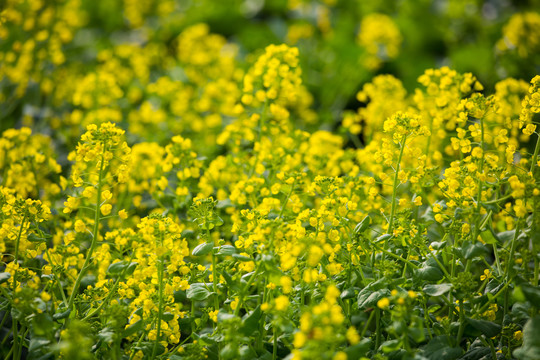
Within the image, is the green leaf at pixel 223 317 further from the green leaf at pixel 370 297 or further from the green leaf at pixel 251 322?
the green leaf at pixel 370 297

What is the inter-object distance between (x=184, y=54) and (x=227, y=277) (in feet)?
12.0

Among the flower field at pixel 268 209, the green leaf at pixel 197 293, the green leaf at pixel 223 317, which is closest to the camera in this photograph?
the green leaf at pixel 223 317

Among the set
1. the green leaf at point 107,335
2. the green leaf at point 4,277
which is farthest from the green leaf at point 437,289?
the green leaf at point 4,277

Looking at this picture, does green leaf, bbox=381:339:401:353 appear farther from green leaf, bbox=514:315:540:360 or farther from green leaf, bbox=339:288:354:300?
green leaf, bbox=514:315:540:360

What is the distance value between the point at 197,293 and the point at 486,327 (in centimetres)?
104

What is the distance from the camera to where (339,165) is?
312 cm

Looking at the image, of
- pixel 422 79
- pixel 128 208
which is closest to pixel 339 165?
pixel 422 79

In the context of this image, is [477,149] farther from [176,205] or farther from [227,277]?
[176,205]

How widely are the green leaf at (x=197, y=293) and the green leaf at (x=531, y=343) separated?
1068mm

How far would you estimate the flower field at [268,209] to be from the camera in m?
1.80

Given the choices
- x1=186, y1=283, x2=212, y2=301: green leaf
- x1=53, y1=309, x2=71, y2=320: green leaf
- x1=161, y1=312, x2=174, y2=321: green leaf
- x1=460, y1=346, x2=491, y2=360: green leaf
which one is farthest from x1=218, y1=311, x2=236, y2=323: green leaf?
x1=460, y1=346, x2=491, y2=360: green leaf

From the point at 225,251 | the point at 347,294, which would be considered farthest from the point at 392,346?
the point at 225,251

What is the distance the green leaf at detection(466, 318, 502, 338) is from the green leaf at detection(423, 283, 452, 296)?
15cm

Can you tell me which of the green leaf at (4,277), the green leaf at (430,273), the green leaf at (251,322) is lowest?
the green leaf at (251,322)
